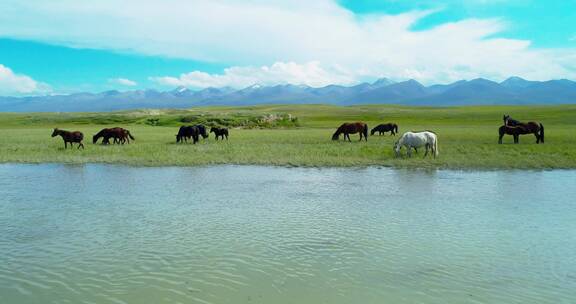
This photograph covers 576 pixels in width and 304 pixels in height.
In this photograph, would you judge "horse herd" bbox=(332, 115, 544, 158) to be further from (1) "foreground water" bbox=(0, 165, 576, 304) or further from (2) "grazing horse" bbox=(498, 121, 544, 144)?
(1) "foreground water" bbox=(0, 165, 576, 304)

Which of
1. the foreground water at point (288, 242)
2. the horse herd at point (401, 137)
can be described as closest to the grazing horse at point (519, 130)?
the horse herd at point (401, 137)

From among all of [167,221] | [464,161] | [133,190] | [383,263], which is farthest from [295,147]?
[383,263]

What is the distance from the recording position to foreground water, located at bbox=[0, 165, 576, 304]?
730 centimetres

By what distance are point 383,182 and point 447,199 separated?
11.6 feet

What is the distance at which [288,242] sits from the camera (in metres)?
9.73

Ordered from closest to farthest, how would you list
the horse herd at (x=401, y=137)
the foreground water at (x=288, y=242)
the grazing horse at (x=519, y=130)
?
the foreground water at (x=288, y=242) < the horse herd at (x=401, y=137) < the grazing horse at (x=519, y=130)

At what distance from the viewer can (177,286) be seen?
24.3 ft

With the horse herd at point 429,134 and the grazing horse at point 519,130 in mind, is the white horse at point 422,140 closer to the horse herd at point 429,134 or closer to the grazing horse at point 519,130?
the horse herd at point 429,134

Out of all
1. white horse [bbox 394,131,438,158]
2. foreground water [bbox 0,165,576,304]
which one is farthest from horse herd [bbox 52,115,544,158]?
foreground water [bbox 0,165,576,304]

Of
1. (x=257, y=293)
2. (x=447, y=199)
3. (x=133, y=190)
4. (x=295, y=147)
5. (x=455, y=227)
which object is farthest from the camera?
(x=295, y=147)

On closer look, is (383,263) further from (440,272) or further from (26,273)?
(26,273)

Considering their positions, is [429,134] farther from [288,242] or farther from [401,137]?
[288,242]

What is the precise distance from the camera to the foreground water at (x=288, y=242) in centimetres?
730

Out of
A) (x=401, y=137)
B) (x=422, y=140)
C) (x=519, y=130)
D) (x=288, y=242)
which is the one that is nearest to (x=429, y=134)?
(x=422, y=140)
